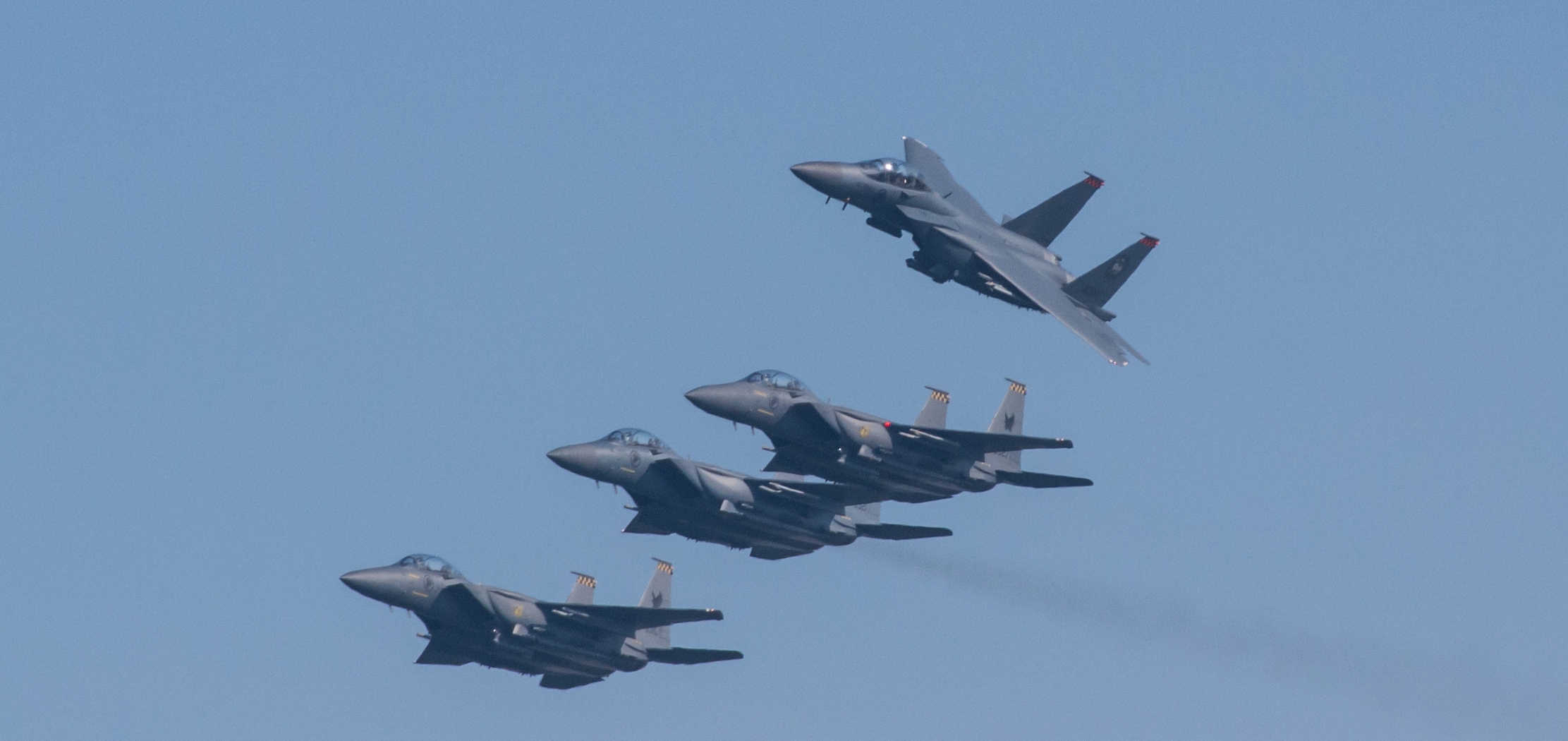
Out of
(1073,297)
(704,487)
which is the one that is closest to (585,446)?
(704,487)

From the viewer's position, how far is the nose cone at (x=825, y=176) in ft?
201

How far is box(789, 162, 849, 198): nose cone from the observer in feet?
201

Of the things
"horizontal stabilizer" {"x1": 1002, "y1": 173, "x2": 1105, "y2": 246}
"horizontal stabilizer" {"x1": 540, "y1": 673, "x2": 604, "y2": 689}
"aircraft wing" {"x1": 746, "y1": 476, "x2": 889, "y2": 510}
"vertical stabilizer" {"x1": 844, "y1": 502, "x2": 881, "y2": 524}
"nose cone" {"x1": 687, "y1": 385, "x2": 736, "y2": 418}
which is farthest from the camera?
"horizontal stabilizer" {"x1": 1002, "y1": 173, "x2": 1105, "y2": 246}

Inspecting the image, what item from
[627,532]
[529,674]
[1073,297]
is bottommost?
[529,674]

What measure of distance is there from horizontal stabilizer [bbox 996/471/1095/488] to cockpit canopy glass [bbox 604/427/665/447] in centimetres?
1077

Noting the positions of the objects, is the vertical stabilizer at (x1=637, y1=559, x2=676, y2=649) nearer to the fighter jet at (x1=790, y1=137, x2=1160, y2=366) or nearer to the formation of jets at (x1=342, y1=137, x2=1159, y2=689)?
the formation of jets at (x1=342, y1=137, x2=1159, y2=689)

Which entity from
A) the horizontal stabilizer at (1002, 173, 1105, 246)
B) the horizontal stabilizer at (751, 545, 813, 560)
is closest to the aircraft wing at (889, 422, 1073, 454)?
the horizontal stabilizer at (751, 545, 813, 560)

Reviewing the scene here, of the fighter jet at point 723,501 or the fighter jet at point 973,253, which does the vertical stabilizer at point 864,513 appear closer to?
the fighter jet at point 723,501

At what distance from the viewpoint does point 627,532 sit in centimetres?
6281

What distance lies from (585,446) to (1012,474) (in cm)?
1330

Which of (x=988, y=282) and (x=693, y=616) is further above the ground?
(x=988, y=282)

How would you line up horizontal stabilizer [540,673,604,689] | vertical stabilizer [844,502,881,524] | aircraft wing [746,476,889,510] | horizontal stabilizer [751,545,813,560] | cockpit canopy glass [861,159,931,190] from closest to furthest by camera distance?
aircraft wing [746,476,889,510]
cockpit canopy glass [861,159,931,190]
horizontal stabilizer [751,545,813,560]
vertical stabilizer [844,502,881,524]
horizontal stabilizer [540,673,604,689]

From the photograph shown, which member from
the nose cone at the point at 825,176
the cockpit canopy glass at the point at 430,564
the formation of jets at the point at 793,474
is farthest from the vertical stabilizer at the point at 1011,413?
the cockpit canopy glass at the point at 430,564

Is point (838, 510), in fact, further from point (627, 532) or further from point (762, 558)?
point (627, 532)
